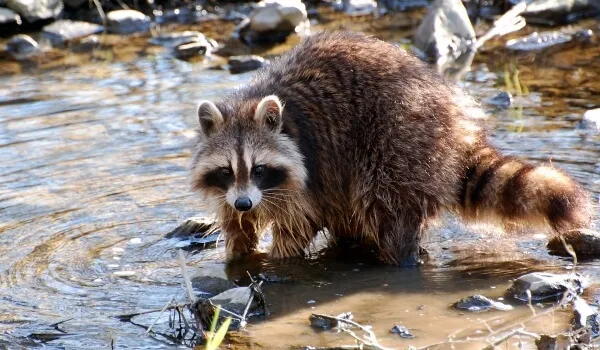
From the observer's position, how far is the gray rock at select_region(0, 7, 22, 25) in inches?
376

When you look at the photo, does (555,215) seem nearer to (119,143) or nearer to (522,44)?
(119,143)

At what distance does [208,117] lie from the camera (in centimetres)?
473

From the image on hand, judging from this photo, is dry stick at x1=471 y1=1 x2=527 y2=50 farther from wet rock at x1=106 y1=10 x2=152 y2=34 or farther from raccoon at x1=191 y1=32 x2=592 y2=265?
raccoon at x1=191 y1=32 x2=592 y2=265

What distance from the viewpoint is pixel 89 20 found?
33.2 feet

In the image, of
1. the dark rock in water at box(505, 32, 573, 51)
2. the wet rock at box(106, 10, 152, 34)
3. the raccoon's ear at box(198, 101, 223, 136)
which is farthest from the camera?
the wet rock at box(106, 10, 152, 34)

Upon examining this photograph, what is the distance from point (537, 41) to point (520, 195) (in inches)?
175

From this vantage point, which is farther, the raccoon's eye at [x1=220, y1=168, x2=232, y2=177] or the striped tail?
the raccoon's eye at [x1=220, y1=168, x2=232, y2=177]

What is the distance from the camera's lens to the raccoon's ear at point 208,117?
4.68m

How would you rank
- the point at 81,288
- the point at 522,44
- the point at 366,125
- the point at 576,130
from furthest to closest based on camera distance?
the point at 522,44, the point at 576,130, the point at 366,125, the point at 81,288

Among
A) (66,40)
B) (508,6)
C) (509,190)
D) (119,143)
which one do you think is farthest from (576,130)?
(66,40)

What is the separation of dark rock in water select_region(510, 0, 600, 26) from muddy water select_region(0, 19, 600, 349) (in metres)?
A: 1.32

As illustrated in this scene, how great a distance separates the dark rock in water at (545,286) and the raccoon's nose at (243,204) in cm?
115

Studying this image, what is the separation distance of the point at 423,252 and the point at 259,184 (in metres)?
0.84

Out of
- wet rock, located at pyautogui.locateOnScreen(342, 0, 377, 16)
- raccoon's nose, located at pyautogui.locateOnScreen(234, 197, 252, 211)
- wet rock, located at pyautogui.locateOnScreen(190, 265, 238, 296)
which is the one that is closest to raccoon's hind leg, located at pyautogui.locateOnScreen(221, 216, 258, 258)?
wet rock, located at pyautogui.locateOnScreen(190, 265, 238, 296)
